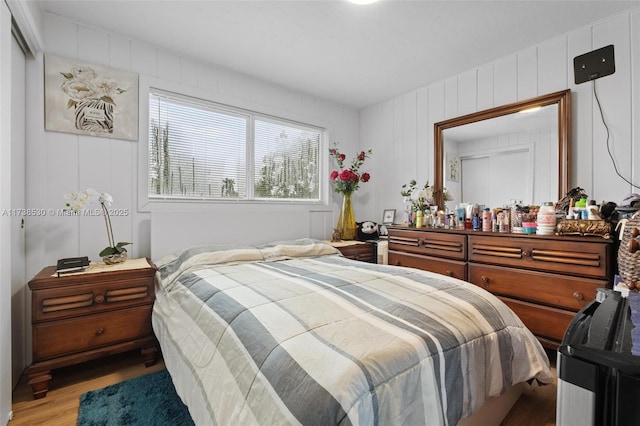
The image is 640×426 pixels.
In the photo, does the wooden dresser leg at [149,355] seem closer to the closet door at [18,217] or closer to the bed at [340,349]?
the bed at [340,349]

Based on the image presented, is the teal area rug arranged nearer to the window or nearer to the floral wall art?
the window

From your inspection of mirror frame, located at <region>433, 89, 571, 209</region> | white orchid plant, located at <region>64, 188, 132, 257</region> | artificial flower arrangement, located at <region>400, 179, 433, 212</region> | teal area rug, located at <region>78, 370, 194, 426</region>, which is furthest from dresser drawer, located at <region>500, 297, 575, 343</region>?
white orchid plant, located at <region>64, 188, 132, 257</region>

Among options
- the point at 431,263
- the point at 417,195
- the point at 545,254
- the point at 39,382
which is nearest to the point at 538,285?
the point at 545,254

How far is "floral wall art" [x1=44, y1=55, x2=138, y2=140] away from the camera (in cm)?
205

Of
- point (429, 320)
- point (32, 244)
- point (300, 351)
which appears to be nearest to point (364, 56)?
point (429, 320)

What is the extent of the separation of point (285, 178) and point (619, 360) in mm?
3066

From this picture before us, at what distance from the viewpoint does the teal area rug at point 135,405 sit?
148 centimetres

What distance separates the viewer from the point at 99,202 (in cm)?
218

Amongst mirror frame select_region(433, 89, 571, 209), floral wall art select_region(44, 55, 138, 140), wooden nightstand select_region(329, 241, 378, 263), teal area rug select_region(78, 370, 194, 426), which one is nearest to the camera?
teal area rug select_region(78, 370, 194, 426)

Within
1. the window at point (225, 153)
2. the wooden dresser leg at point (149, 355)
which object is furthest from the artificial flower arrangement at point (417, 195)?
the wooden dresser leg at point (149, 355)

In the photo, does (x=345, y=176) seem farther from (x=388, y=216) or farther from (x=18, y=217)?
(x=18, y=217)

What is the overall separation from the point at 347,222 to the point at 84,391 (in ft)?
8.59

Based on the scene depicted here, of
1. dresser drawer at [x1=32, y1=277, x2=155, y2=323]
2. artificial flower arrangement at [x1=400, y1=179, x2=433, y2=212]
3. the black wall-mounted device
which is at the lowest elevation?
dresser drawer at [x1=32, y1=277, x2=155, y2=323]

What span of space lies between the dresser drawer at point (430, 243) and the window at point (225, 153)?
1165mm
